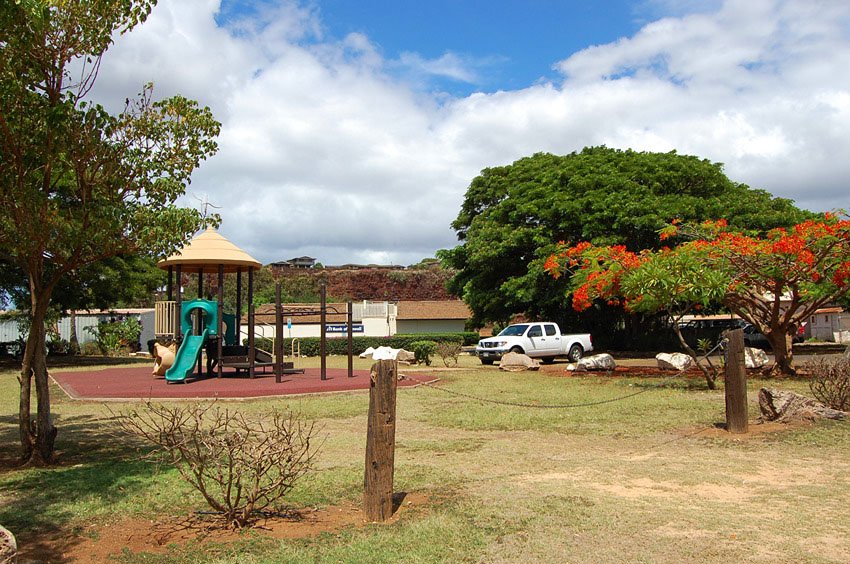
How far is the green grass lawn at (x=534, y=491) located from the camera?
512 cm

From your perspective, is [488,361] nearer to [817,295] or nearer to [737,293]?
[737,293]

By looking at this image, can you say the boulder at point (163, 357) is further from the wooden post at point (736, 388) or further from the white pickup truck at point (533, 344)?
the wooden post at point (736, 388)

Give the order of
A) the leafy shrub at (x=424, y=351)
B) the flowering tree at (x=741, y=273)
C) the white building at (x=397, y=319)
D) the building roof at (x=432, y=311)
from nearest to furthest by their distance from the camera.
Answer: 1. the flowering tree at (x=741, y=273)
2. the leafy shrub at (x=424, y=351)
3. the white building at (x=397, y=319)
4. the building roof at (x=432, y=311)

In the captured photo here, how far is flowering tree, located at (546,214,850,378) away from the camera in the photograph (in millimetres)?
16234

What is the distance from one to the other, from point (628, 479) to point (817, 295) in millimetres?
13146

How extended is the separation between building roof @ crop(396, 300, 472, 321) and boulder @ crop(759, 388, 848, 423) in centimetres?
4263

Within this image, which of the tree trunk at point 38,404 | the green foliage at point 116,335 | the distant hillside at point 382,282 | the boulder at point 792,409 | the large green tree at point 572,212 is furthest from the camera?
the distant hillside at point 382,282

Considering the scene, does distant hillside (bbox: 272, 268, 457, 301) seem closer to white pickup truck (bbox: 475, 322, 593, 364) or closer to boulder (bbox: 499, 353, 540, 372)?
white pickup truck (bbox: 475, 322, 593, 364)

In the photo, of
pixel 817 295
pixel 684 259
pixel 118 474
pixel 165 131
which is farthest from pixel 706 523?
pixel 817 295

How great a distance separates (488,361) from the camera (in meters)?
26.8

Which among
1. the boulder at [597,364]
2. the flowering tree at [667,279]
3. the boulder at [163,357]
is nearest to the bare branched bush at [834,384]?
the flowering tree at [667,279]

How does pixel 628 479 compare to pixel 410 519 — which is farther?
pixel 628 479

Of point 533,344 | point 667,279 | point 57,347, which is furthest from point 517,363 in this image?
point 57,347

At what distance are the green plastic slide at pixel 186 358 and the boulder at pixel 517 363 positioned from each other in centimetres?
949
